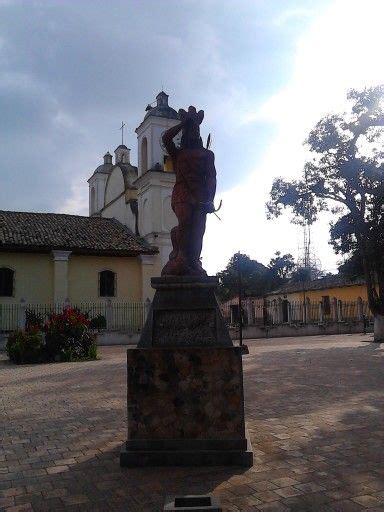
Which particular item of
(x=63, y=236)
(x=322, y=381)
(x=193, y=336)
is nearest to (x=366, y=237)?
(x=322, y=381)

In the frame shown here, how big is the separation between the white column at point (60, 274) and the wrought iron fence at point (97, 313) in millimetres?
565

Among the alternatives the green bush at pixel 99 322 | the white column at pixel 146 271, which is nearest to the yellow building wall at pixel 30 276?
the green bush at pixel 99 322

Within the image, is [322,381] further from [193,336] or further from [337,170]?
[337,170]

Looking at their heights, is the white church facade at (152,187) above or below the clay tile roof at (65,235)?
above

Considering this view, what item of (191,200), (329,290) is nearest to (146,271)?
(329,290)

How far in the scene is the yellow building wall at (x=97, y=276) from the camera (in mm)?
25125

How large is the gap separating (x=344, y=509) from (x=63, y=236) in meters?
23.7

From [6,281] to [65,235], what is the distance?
3.86 m

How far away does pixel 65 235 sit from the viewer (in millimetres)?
25406

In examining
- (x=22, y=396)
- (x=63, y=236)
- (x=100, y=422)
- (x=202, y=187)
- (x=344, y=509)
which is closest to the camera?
(x=344, y=509)

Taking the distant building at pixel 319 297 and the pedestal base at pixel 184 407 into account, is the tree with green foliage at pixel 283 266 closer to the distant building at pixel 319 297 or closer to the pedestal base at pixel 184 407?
the distant building at pixel 319 297

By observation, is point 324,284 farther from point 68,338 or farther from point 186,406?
point 186,406

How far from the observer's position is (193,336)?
167 inches

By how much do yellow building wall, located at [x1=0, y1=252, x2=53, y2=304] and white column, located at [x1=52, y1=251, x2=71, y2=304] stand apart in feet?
1.66
